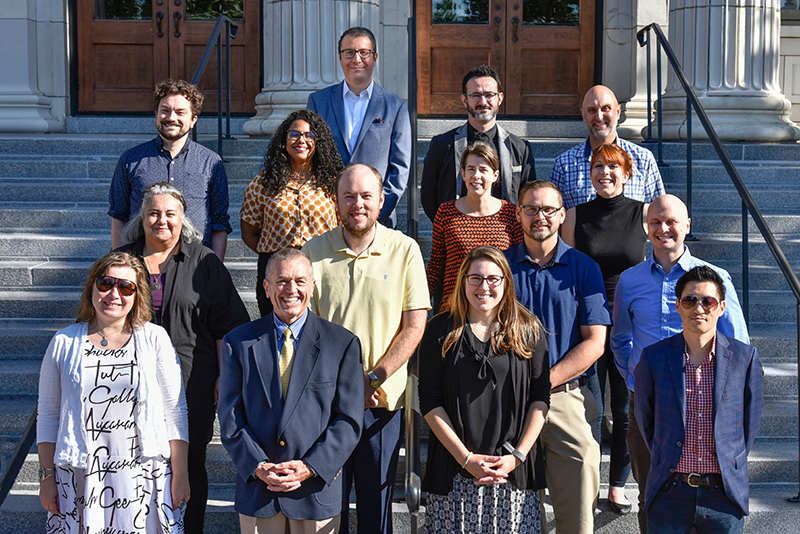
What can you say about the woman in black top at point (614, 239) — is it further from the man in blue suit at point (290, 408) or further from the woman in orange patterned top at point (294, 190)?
the man in blue suit at point (290, 408)

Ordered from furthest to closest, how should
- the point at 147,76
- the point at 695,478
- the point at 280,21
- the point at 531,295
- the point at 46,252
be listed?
the point at 147,76 → the point at 280,21 → the point at 46,252 → the point at 531,295 → the point at 695,478

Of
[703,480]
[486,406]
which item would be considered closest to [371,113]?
[486,406]

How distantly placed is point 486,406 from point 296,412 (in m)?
0.75

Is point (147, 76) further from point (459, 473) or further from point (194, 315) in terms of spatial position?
point (459, 473)

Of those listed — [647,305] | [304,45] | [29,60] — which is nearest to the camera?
[647,305]

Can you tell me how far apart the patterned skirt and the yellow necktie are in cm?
78

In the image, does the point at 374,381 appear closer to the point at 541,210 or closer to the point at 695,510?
the point at 541,210

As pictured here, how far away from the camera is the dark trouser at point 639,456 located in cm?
358

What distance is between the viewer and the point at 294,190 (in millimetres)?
4023

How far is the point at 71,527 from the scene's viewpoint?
3.28 meters

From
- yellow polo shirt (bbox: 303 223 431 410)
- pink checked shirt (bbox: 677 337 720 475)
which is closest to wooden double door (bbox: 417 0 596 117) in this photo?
yellow polo shirt (bbox: 303 223 431 410)

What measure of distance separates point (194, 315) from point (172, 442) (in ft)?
1.87

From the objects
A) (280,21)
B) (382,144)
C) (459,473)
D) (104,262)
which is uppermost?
(280,21)

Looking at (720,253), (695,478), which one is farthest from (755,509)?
(720,253)
